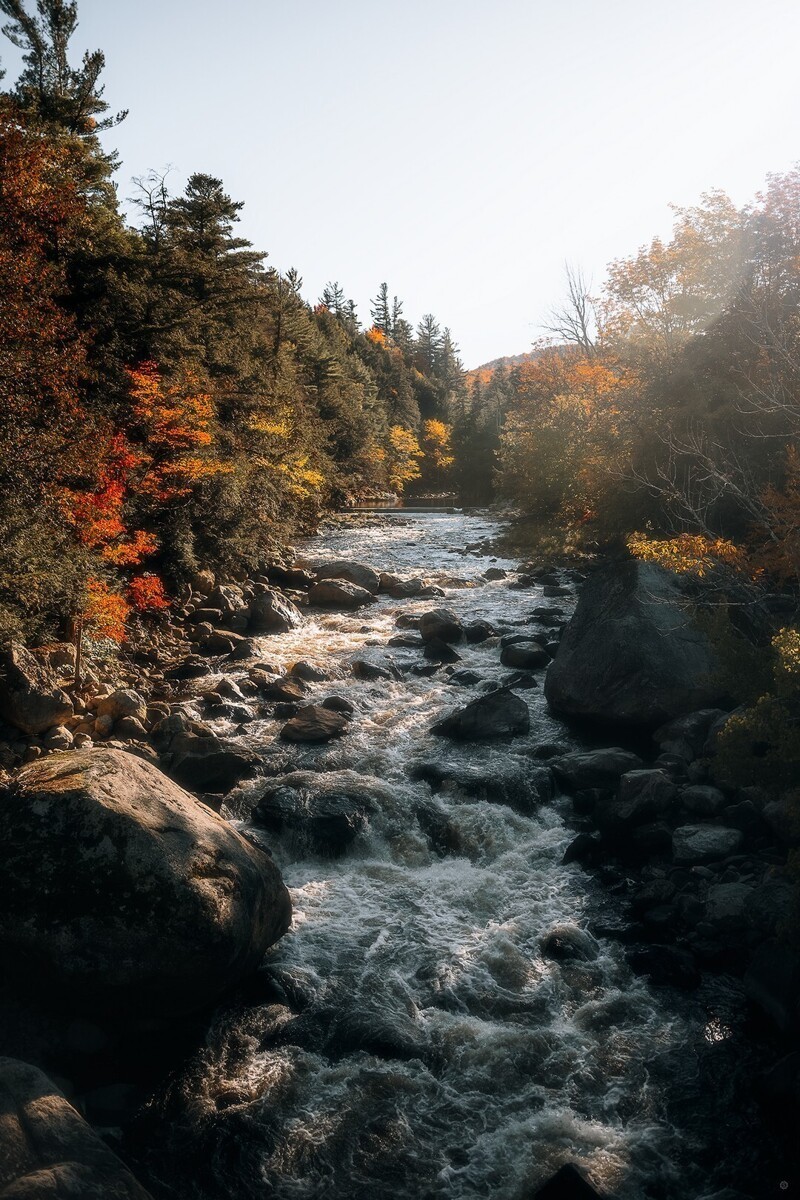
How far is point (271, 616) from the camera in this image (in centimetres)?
2088

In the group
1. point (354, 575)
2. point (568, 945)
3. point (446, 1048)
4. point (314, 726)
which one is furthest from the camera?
point (354, 575)

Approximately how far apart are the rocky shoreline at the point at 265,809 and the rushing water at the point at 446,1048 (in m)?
0.43

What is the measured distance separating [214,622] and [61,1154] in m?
15.9

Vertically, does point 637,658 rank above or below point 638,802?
Answer: above

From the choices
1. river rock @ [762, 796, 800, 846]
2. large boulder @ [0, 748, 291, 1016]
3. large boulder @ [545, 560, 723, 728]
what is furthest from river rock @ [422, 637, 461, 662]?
large boulder @ [0, 748, 291, 1016]

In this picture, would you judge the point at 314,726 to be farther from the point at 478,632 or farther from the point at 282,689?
the point at 478,632

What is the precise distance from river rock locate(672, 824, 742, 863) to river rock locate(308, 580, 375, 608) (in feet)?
49.5

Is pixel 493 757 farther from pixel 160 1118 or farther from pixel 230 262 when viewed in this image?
pixel 230 262

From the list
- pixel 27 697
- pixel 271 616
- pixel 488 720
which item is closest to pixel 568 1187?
pixel 488 720

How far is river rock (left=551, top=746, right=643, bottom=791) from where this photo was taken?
11.8m

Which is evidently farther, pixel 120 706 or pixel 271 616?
pixel 271 616

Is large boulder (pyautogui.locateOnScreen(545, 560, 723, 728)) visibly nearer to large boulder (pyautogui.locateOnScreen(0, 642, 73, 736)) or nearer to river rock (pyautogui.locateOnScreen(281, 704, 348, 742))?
river rock (pyautogui.locateOnScreen(281, 704, 348, 742))

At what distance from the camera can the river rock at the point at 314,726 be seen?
13.7 m

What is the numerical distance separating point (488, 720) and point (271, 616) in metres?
8.97
